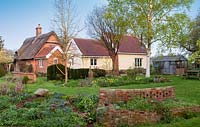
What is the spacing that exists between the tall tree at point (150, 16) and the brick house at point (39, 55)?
1313cm

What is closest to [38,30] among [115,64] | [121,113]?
[115,64]

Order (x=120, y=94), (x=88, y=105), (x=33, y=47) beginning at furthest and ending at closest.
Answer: (x=33, y=47) → (x=88, y=105) → (x=120, y=94)

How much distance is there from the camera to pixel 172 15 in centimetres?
2761

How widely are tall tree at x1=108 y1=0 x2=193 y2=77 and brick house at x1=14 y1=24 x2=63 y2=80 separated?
43.1 ft

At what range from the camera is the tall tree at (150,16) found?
90.0 ft

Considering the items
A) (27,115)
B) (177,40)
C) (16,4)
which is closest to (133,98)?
(27,115)

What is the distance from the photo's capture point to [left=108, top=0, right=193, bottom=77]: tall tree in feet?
90.0

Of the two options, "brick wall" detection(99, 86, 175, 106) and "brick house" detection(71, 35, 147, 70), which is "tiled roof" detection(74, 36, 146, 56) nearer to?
"brick house" detection(71, 35, 147, 70)

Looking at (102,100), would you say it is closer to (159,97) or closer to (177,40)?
(159,97)

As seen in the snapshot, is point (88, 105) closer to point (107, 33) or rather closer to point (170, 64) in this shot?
point (107, 33)

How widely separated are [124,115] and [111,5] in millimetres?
21867

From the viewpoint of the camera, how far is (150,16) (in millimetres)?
28219

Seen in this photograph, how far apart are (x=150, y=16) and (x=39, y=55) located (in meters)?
20.3

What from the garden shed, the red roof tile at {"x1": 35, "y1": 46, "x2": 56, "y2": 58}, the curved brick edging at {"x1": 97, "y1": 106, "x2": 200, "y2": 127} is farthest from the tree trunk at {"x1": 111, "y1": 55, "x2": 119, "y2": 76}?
the curved brick edging at {"x1": 97, "y1": 106, "x2": 200, "y2": 127}
